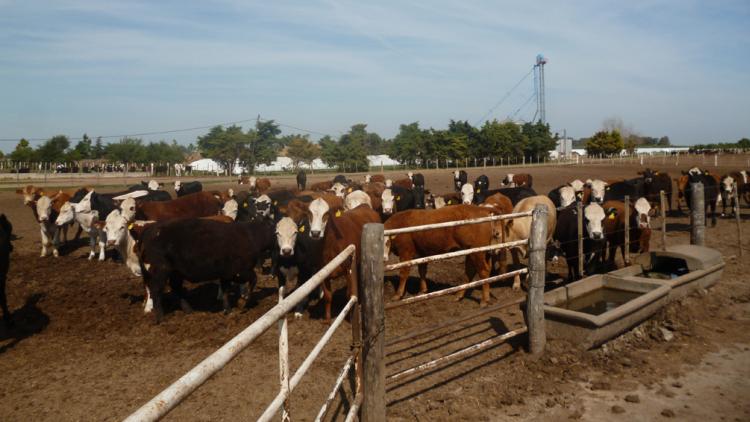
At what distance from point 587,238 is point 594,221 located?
1.14 ft

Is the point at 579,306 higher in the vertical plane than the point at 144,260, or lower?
lower

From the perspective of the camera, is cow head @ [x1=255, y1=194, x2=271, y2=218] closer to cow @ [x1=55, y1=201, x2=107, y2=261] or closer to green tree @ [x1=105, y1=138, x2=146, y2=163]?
cow @ [x1=55, y1=201, x2=107, y2=261]

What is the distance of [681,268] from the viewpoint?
791 centimetres

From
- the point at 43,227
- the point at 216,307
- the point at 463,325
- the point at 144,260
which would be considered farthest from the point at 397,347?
the point at 43,227

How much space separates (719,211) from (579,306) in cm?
1479

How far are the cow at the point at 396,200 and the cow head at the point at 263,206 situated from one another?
3424 mm

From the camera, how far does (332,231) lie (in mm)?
7684


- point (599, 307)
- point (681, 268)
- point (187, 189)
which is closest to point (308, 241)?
point (599, 307)

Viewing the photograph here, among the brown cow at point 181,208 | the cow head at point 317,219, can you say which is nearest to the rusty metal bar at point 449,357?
the cow head at point 317,219

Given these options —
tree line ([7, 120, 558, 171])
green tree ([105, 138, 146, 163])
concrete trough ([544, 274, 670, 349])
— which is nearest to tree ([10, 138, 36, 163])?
tree line ([7, 120, 558, 171])

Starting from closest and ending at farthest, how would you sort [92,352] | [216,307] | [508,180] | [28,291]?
[92,352] < [216,307] < [28,291] < [508,180]

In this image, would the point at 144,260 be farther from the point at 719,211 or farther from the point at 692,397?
the point at 719,211

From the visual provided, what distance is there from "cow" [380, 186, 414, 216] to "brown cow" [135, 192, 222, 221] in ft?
15.9

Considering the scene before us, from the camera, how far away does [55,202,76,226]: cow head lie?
42.5 feet
